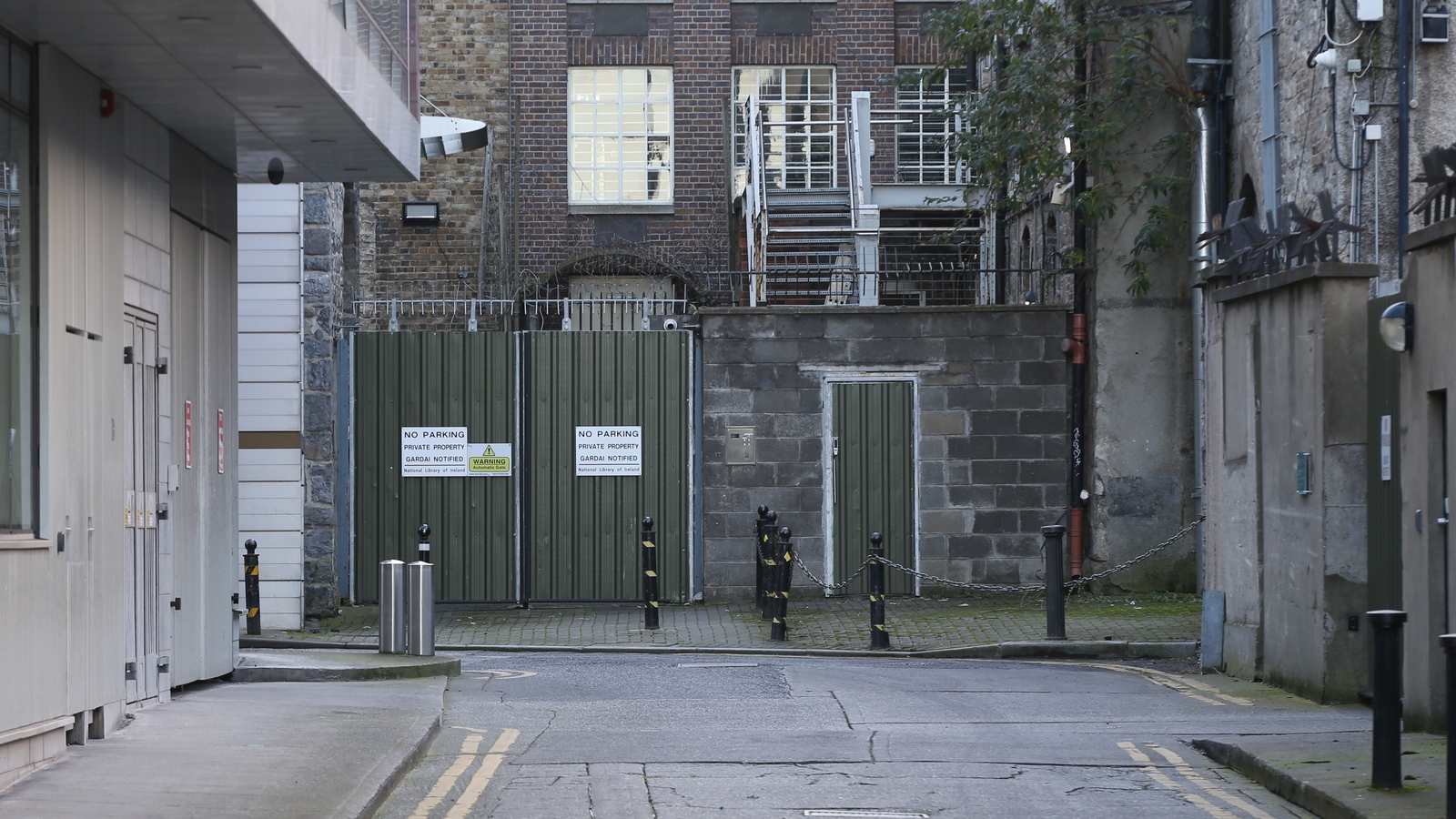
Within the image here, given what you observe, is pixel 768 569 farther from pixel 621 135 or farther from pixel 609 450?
pixel 621 135

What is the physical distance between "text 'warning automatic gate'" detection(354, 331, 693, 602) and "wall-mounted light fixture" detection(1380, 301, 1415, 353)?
10.2 m

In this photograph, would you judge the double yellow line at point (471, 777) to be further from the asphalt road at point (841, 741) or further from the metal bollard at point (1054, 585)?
the metal bollard at point (1054, 585)

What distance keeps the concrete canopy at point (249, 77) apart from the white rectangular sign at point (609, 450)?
6.86 meters

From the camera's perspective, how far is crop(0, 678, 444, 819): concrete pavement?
24.1ft

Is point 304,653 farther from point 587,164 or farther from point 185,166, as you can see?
point 587,164

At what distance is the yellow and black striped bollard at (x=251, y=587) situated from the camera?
1620 centimetres

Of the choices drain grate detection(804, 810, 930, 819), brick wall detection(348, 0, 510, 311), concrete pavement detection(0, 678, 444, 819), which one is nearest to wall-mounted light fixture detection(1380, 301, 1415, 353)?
drain grate detection(804, 810, 930, 819)

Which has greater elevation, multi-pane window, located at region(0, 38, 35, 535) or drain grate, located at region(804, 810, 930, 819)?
multi-pane window, located at region(0, 38, 35, 535)

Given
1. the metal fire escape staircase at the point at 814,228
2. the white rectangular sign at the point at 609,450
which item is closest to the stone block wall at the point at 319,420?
the white rectangular sign at the point at 609,450

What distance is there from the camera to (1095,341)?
63.5 ft

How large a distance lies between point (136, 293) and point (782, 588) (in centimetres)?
766

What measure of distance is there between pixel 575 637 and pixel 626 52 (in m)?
13.8

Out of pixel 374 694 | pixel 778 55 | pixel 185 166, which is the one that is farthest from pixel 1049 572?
pixel 778 55

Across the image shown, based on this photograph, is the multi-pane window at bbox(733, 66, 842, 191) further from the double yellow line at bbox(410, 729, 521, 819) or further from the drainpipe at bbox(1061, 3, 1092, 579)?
the double yellow line at bbox(410, 729, 521, 819)
